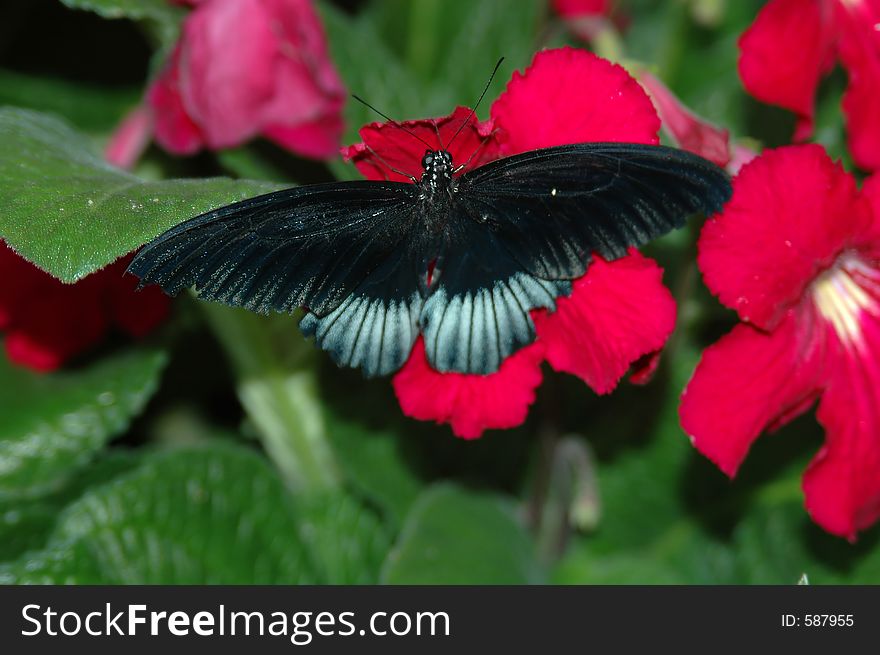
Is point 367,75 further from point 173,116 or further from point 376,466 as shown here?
point 376,466

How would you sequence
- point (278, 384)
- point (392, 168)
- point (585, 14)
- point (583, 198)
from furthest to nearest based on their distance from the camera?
1. point (585, 14)
2. point (278, 384)
3. point (392, 168)
4. point (583, 198)

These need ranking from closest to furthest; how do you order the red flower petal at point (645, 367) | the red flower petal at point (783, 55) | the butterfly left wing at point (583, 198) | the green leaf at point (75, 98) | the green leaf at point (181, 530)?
the butterfly left wing at point (583, 198)
the red flower petal at point (645, 367)
the red flower petal at point (783, 55)
the green leaf at point (181, 530)
the green leaf at point (75, 98)

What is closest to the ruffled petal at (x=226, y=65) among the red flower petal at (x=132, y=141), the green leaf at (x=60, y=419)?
the red flower petal at (x=132, y=141)

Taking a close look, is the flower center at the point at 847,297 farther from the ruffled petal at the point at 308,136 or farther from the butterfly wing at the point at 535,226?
the ruffled petal at the point at 308,136

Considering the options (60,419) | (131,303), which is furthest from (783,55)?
(60,419)

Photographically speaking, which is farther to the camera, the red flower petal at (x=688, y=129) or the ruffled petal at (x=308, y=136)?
the ruffled petal at (x=308, y=136)

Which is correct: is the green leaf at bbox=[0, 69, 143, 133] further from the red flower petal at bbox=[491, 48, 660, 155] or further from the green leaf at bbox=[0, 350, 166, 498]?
the red flower petal at bbox=[491, 48, 660, 155]

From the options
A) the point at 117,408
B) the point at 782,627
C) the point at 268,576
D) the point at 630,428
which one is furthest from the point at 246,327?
the point at 782,627
